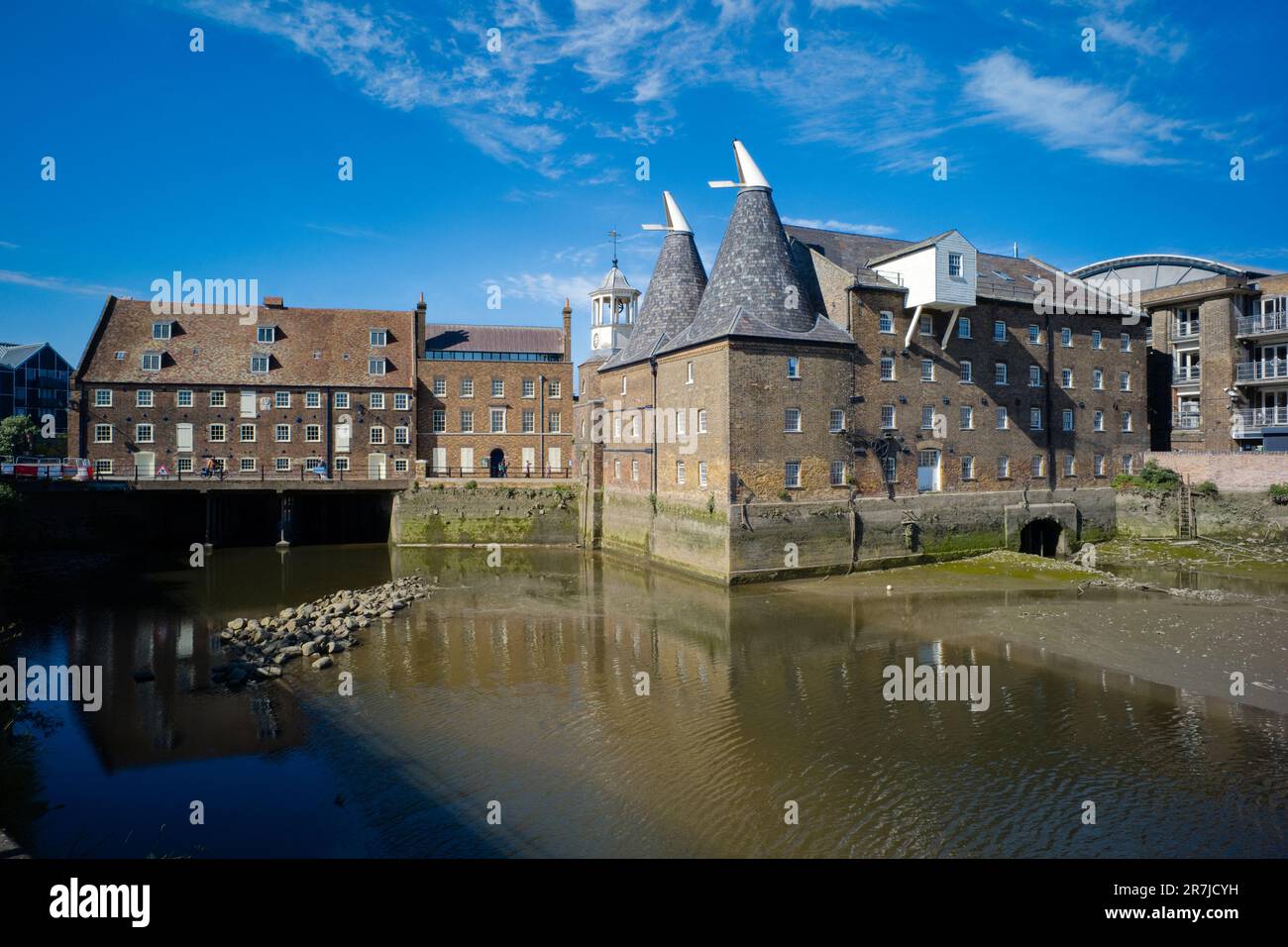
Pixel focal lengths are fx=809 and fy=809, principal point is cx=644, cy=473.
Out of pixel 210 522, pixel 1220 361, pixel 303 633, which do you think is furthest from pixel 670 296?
pixel 1220 361

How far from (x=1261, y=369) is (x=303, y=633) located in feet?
152

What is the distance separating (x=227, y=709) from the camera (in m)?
17.9

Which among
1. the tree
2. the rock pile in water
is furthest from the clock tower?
the tree

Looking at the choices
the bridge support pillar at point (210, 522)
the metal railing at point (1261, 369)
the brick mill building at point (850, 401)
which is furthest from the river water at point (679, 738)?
the metal railing at point (1261, 369)

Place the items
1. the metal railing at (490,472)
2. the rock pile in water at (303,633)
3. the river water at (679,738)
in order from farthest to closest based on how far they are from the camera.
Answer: the metal railing at (490,472), the rock pile in water at (303,633), the river water at (679,738)

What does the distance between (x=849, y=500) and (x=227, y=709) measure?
2328 cm

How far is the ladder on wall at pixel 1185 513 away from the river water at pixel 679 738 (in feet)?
48.2

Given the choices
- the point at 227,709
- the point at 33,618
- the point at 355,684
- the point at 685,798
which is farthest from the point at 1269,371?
the point at 33,618

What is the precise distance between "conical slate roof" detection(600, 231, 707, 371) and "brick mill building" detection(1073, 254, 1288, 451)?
27.1 meters

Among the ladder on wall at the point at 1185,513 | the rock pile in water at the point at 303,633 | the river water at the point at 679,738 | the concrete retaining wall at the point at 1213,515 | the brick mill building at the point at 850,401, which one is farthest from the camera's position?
the ladder on wall at the point at 1185,513

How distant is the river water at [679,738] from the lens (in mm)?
12336

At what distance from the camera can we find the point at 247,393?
47.1 meters

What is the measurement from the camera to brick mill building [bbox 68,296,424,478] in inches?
1797

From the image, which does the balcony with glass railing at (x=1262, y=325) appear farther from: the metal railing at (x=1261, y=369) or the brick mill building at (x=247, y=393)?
the brick mill building at (x=247, y=393)
